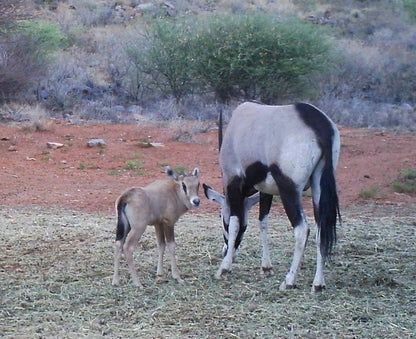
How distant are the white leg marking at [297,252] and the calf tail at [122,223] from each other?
161 centimetres

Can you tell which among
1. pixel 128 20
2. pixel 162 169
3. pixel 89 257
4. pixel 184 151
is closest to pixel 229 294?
pixel 89 257

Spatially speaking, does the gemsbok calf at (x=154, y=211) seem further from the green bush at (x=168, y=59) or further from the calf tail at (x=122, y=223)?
the green bush at (x=168, y=59)

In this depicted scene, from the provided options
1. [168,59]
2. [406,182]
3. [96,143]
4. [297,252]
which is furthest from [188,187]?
[168,59]

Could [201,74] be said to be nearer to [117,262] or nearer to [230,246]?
[230,246]

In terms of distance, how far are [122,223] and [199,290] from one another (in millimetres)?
1009

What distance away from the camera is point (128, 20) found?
123ft

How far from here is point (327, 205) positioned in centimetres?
707

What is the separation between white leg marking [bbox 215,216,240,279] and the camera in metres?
7.83

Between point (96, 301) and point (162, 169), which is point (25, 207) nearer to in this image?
point (162, 169)

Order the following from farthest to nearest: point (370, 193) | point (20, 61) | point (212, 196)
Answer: point (20, 61)
point (370, 193)
point (212, 196)

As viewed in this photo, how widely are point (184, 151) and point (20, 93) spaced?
710 centimetres

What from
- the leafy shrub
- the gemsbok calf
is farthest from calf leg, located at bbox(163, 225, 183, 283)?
the leafy shrub

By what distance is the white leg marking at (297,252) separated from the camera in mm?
7250

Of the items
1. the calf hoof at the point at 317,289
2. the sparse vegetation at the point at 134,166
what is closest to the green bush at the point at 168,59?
the sparse vegetation at the point at 134,166
